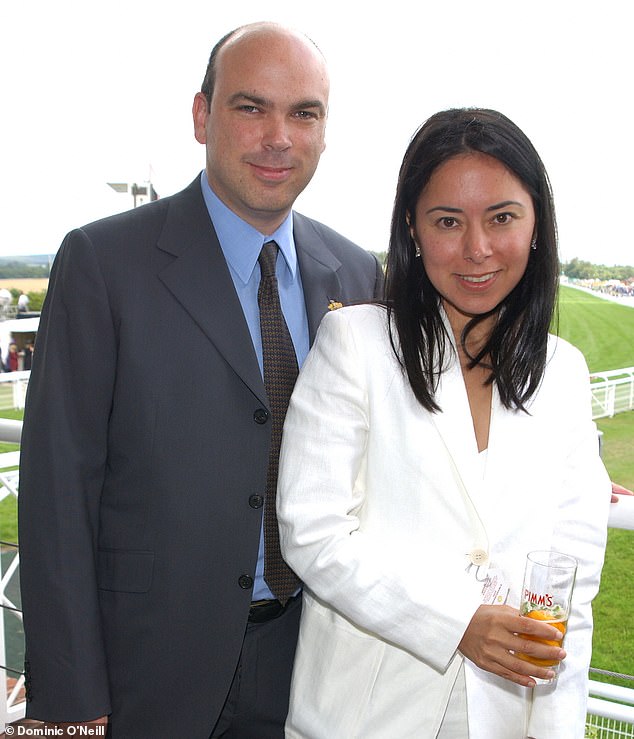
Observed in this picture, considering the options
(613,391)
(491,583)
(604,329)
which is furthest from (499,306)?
(604,329)

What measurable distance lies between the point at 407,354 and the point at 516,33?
Answer: 7.74 ft

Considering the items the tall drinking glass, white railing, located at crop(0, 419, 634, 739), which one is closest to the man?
the tall drinking glass

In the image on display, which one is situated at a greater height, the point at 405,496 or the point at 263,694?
the point at 405,496

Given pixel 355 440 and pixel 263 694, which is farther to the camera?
pixel 263 694

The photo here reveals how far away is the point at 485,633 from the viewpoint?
1.16m

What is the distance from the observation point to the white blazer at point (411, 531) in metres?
1.20

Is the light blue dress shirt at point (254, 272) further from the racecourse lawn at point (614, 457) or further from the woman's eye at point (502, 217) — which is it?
the racecourse lawn at point (614, 457)

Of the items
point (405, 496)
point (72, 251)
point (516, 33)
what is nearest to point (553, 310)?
point (405, 496)

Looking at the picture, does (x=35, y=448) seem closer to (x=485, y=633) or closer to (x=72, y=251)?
(x=72, y=251)

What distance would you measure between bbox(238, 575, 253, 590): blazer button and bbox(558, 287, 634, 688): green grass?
1.49m

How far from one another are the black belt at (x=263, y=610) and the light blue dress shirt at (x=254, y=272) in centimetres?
1

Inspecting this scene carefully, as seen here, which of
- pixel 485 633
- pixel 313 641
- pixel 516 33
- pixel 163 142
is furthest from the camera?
pixel 163 142

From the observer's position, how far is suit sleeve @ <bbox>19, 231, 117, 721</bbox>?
138 centimetres

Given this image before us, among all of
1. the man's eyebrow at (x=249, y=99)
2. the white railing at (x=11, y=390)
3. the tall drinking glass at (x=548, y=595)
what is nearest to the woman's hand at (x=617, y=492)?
the tall drinking glass at (x=548, y=595)
